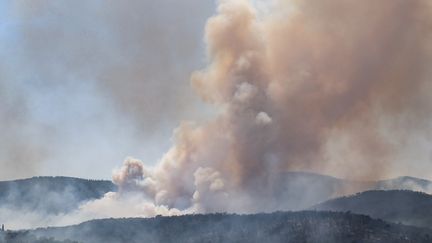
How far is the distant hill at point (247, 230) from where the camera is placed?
167375 mm

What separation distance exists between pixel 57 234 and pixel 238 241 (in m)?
49.8

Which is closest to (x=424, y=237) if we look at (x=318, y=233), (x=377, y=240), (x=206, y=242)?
(x=377, y=240)

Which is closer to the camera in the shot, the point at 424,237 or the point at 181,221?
the point at 424,237

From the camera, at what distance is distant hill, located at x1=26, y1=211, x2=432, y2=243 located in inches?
6590

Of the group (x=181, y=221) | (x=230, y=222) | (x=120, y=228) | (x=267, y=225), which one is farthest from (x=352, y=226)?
(x=120, y=228)

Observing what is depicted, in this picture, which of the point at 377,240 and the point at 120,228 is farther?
the point at 120,228

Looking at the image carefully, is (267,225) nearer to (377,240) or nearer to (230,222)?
(230,222)

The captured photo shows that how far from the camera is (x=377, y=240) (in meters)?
166

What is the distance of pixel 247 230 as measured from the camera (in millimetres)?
175875

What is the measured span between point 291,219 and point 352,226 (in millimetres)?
14396

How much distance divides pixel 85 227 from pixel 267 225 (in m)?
50.6

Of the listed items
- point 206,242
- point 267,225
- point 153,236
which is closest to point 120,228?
point 153,236

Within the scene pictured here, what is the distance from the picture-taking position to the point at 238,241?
170625mm

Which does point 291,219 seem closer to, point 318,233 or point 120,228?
→ point 318,233
